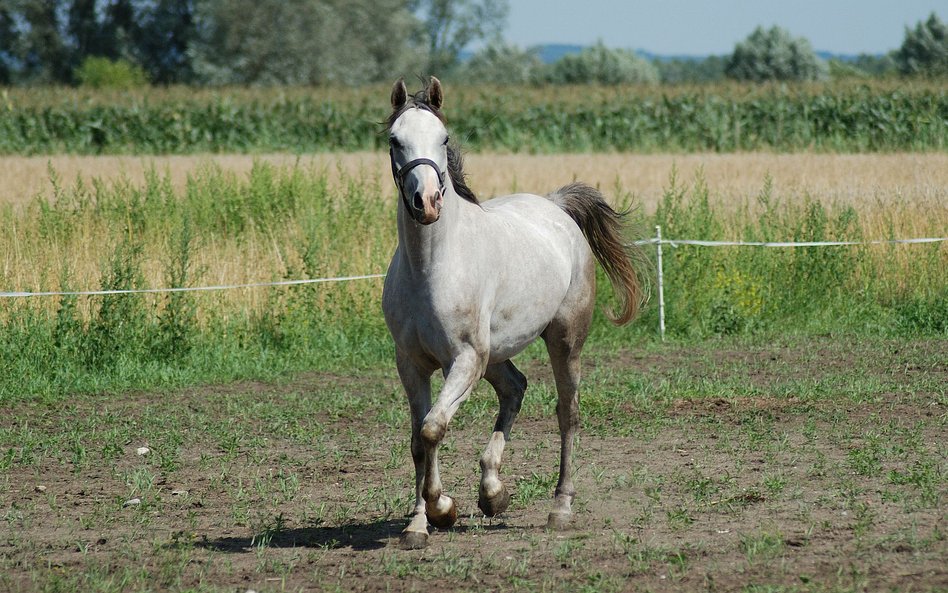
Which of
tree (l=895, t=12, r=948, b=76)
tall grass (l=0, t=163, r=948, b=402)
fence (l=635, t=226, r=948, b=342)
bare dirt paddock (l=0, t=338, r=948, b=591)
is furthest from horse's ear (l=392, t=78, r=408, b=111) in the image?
tree (l=895, t=12, r=948, b=76)

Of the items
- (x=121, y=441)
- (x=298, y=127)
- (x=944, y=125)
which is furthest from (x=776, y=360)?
(x=298, y=127)

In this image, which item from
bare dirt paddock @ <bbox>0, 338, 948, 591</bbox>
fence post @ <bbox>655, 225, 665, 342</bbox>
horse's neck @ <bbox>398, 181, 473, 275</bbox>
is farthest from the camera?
fence post @ <bbox>655, 225, 665, 342</bbox>

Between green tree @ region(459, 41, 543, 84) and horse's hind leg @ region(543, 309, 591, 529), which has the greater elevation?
green tree @ region(459, 41, 543, 84)

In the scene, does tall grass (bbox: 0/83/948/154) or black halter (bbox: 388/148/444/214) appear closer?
black halter (bbox: 388/148/444/214)

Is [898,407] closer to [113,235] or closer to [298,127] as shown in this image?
[113,235]

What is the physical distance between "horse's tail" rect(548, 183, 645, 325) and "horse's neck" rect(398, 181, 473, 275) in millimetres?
1721

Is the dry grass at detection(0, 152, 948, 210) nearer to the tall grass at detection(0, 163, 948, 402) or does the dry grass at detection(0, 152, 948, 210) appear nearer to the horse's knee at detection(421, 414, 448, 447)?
the tall grass at detection(0, 163, 948, 402)

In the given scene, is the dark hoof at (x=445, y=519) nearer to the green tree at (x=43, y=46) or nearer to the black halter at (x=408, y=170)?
the black halter at (x=408, y=170)

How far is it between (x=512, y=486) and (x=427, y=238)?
2187 millimetres

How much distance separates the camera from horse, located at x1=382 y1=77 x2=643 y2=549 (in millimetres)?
5441

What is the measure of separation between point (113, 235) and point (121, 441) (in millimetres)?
6461

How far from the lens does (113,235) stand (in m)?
14.3

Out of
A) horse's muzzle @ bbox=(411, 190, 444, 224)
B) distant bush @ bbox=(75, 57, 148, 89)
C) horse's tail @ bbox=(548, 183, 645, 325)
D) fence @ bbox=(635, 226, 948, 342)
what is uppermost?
distant bush @ bbox=(75, 57, 148, 89)

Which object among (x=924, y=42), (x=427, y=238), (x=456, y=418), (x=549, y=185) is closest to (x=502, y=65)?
(x=924, y=42)
